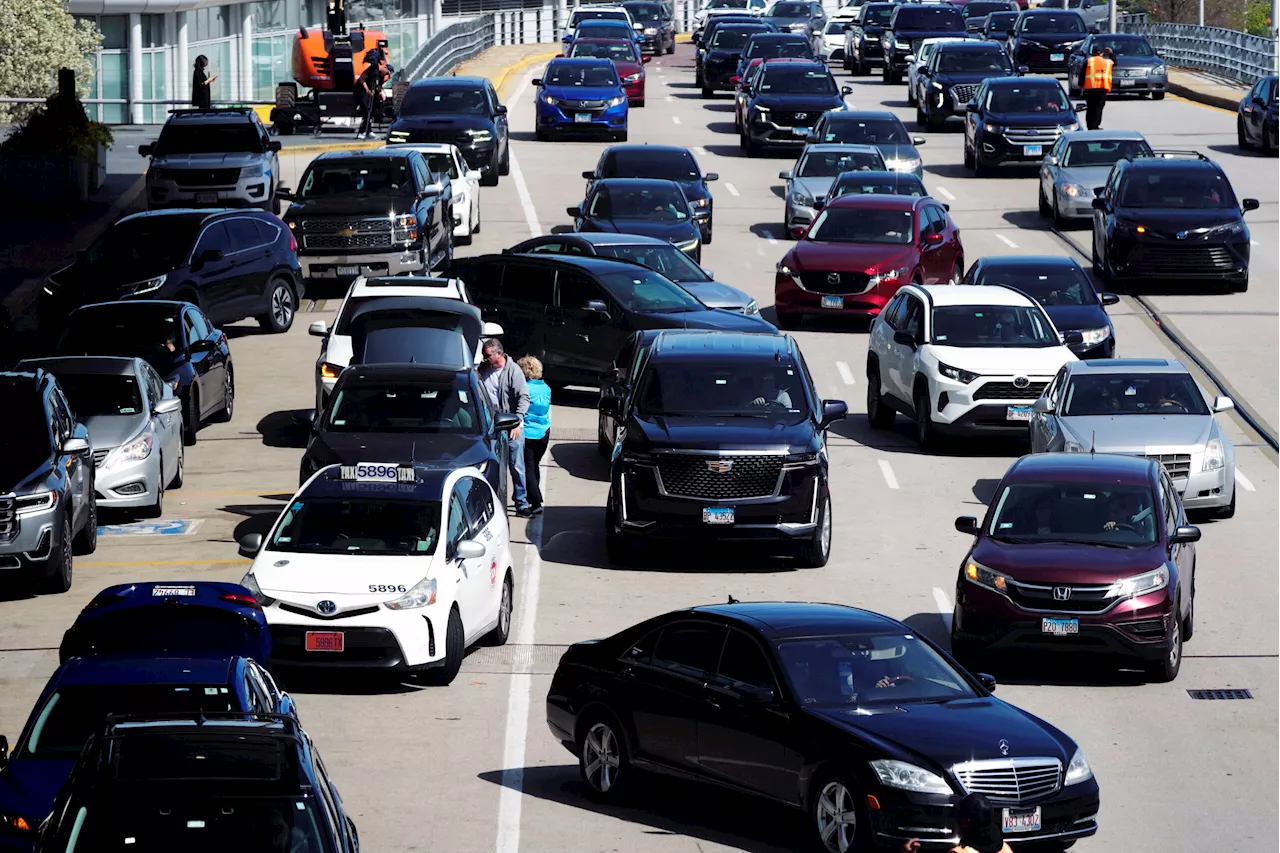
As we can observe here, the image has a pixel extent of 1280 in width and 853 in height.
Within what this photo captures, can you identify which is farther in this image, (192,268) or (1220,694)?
(192,268)

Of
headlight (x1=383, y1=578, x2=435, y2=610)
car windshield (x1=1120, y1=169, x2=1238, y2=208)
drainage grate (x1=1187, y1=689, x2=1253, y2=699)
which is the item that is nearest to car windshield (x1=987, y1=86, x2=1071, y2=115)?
car windshield (x1=1120, y1=169, x2=1238, y2=208)

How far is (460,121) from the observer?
→ 139 ft

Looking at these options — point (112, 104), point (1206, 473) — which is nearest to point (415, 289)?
point (1206, 473)

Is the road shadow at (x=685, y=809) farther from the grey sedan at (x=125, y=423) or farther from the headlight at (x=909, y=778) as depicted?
the grey sedan at (x=125, y=423)

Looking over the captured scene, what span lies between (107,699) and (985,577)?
24.0 feet

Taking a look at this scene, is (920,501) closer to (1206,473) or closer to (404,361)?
(1206,473)

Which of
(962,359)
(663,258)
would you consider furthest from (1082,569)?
(663,258)

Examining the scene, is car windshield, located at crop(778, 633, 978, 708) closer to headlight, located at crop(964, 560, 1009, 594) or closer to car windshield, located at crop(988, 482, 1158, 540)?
headlight, located at crop(964, 560, 1009, 594)

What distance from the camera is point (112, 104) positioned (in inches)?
2323

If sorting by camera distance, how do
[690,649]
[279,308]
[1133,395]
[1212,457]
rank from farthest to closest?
[279,308] < [1133,395] < [1212,457] < [690,649]

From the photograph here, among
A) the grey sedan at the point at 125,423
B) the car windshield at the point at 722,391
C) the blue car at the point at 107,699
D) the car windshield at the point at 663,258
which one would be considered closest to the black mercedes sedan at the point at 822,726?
the blue car at the point at 107,699

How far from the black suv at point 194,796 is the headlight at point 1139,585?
26.9 feet

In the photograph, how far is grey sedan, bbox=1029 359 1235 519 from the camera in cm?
2230

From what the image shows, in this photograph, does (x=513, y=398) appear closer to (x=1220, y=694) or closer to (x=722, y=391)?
(x=722, y=391)
